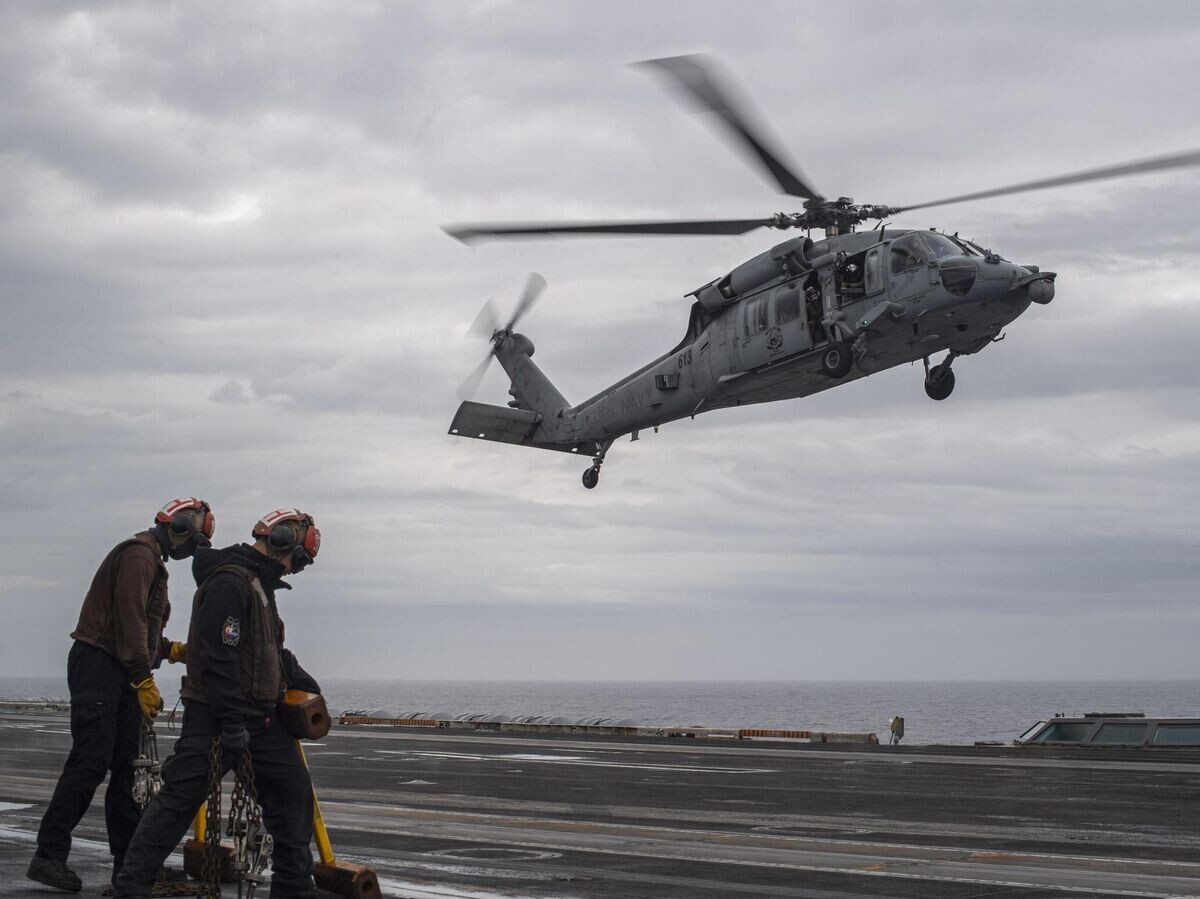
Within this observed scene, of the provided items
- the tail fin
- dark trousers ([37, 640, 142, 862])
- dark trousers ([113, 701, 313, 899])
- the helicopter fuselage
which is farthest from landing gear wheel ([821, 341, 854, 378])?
dark trousers ([113, 701, 313, 899])

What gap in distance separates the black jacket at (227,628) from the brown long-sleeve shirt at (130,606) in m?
1.25

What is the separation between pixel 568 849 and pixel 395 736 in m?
20.9

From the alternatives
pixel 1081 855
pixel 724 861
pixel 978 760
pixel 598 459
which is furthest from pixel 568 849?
pixel 598 459

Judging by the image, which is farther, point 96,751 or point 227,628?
point 96,751

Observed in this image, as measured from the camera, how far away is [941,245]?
73.5ft

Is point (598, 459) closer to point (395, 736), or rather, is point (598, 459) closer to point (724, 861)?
point (395, 736)

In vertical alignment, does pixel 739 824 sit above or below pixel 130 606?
below

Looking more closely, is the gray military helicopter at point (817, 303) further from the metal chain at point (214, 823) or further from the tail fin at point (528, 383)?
the metal chain at point (214, 823)

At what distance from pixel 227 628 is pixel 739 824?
689 centimetres

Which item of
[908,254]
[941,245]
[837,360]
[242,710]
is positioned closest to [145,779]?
[242,710]

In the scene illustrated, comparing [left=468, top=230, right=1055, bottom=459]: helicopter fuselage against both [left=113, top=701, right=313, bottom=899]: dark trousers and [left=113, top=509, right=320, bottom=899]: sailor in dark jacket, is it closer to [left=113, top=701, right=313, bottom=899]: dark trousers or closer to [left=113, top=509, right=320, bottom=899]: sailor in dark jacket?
[left=113, top=509, right=320, bottom=899]: sailor in dark jacket

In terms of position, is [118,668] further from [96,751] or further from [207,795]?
[207,795]

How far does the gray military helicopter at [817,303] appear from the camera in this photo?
21922 millimetres

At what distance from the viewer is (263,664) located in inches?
294
